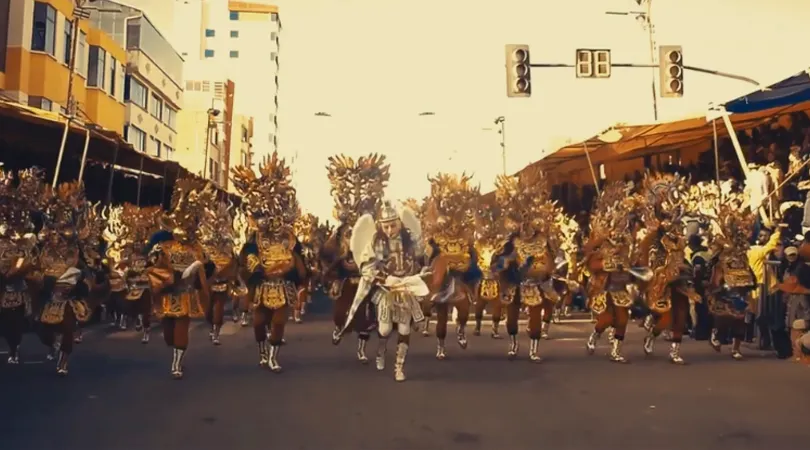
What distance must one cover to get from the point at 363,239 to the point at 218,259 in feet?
23.4

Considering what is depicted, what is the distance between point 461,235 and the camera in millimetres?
13352

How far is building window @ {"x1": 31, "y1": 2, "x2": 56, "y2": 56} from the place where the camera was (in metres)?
27.2

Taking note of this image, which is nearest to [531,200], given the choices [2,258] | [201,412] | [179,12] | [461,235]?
[461,235]

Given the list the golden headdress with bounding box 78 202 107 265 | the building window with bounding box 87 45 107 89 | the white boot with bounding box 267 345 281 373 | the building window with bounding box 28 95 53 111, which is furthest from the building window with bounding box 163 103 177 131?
the white boot with bounding box 267 345 281 373

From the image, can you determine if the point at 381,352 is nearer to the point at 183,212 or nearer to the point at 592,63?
the point at 183,212

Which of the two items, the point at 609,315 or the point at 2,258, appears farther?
the point at 609,315

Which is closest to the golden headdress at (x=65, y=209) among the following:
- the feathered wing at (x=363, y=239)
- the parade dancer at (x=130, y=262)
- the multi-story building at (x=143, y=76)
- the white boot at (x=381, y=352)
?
the parade dancer at (x=130, y=262)

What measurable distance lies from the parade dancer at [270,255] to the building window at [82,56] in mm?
23838

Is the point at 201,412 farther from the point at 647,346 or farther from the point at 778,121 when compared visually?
the point at 778,121

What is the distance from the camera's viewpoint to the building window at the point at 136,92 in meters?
41.0

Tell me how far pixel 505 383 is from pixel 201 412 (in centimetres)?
385

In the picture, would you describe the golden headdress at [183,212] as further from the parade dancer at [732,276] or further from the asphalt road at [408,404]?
the parade dancer at [732,276]

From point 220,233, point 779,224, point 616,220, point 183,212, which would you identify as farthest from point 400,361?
point 220,233

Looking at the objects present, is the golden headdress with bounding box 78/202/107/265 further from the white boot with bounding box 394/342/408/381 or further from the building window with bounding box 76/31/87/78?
the building window with bounding box 76/31/87/78
